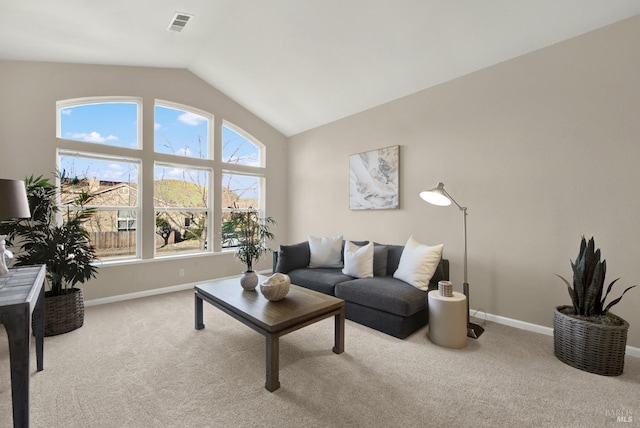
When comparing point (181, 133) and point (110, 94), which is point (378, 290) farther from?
point (110, 94)

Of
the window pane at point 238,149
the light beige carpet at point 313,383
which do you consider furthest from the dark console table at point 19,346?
the window pane at point 238,149

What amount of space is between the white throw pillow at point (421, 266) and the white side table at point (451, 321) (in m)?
0.43

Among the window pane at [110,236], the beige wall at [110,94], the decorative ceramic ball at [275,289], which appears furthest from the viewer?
the window pane at [110,236]

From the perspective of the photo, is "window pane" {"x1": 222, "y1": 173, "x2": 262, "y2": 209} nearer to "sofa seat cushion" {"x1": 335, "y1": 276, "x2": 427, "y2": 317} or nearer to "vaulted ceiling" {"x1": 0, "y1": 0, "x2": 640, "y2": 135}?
"vaulted ceiling" {"x1": 0, "y1": 0, "x2": 640, "y2": 135}

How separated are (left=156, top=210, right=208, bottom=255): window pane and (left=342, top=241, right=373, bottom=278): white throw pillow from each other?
265 cm

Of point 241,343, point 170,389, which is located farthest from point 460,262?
point 170,389

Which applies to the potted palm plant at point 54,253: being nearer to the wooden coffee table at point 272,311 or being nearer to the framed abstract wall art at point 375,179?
the wooden coffee table at point 272,311

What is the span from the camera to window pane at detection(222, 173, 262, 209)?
4945 mm

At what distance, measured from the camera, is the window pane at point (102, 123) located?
3.60 m

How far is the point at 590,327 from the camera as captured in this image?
6.84 ft

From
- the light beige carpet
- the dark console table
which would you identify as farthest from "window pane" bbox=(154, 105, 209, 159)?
the dark console table

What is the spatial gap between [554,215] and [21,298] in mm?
4130

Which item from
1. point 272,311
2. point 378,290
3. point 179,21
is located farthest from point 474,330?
point 179,21

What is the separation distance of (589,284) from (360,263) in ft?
6.70
